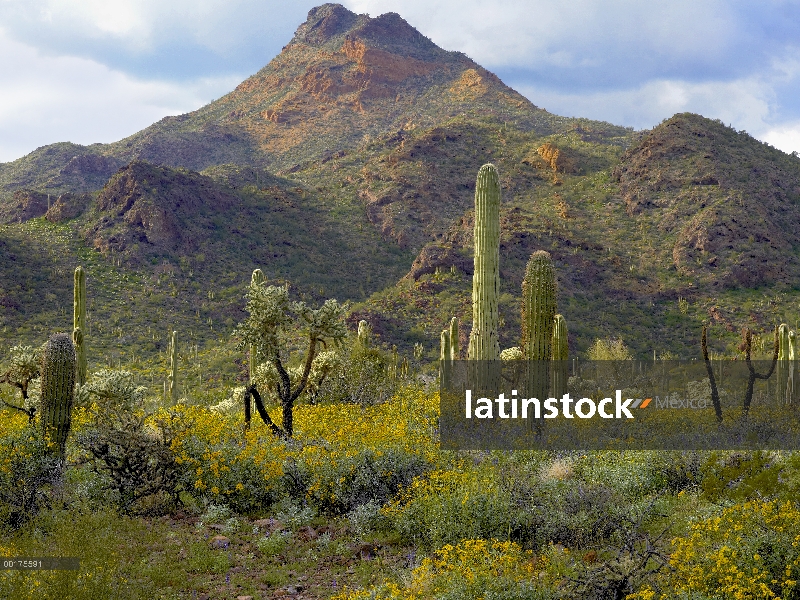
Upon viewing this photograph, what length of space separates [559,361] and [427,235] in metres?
48.2

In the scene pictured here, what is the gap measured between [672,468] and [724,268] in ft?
132

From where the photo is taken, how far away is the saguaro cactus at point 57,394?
1011 centimetres

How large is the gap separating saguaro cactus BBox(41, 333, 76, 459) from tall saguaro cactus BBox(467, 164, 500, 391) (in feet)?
24.2

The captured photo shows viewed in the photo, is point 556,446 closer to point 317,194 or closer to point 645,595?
point 645,595

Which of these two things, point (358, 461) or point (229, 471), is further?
point (358, 461)

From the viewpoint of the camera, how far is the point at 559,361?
46.2ft

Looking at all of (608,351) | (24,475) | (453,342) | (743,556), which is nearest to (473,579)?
(743,556)

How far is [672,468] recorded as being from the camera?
9.57m

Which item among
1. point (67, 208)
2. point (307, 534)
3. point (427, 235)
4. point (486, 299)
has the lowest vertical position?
point (307, 534)

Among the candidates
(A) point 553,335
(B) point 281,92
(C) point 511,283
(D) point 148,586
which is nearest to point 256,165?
(B) point 281,92

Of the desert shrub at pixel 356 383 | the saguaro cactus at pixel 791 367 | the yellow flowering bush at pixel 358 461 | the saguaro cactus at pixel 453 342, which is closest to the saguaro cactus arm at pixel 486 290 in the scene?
the yellow flowering bush at pixel 358 461

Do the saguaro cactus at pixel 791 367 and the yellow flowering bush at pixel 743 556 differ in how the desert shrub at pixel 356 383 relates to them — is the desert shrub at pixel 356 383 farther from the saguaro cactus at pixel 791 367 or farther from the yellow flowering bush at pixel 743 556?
the yellow flowering bush at pixel 743 556

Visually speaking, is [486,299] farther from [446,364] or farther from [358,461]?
[446,364]

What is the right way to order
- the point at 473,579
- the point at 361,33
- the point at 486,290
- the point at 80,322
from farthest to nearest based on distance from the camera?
the point at 361,33, the point at 80,322, the point at 486,290, the point at 473,579
